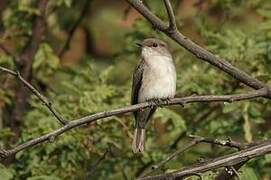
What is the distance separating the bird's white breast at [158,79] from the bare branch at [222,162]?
220cm

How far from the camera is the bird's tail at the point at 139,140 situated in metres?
5.74

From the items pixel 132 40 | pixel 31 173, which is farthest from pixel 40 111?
pixel 132 40

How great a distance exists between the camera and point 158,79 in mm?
6141

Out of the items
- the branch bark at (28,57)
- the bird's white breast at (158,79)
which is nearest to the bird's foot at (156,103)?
the bird's white breast at (158,79)

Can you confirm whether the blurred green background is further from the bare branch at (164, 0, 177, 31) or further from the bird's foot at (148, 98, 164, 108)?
the bare branch at (164, 0, 177, 31)

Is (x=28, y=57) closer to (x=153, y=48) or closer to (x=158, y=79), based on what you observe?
(x=153, y=48)

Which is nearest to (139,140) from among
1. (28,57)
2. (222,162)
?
(28,57)

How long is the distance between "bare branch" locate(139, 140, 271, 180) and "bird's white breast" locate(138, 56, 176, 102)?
2198 mm

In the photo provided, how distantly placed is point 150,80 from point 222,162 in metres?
2.57

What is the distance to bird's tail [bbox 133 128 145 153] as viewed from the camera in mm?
5736

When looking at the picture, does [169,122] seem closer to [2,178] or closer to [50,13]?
[50,13]

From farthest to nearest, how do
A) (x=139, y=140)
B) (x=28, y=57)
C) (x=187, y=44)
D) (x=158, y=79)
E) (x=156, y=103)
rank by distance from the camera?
(x=28, y=57) → (x=158, y=79) → (x=139, y=140) → (x=156, y=103) → (x=187, y=44)

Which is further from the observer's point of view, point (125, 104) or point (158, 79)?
point (125, 104)

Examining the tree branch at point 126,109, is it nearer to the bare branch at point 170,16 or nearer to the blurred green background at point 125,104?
the bare branch at point 170,16
